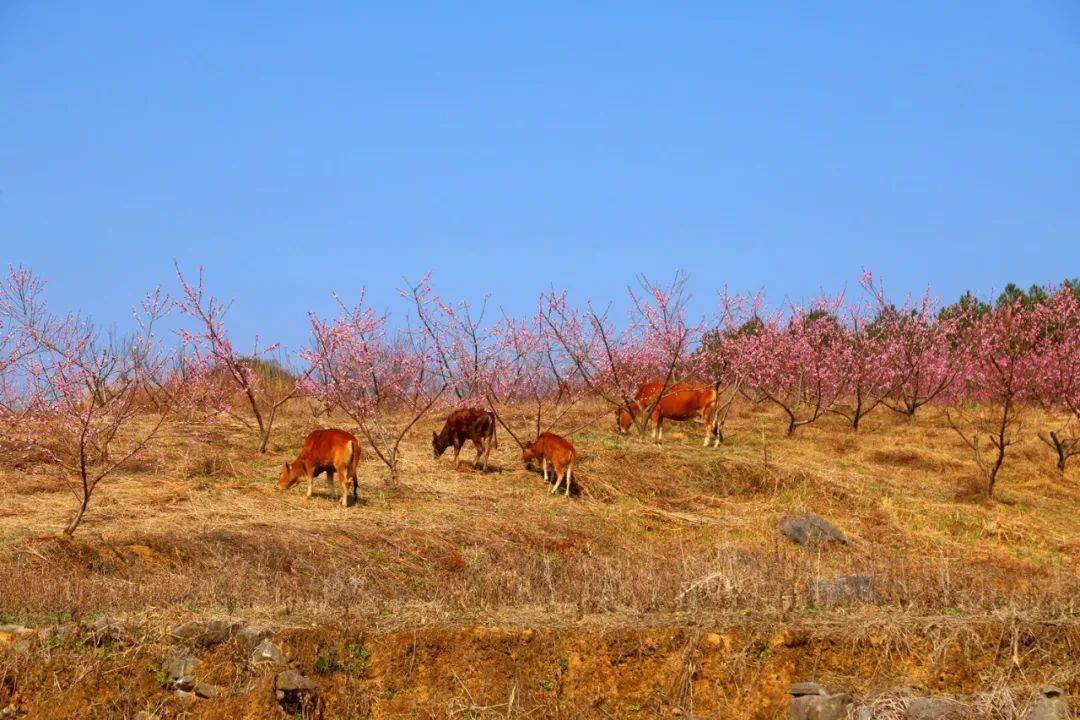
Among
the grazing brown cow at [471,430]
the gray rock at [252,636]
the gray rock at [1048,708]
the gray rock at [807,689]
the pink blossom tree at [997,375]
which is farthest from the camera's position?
the pink blossom tree at [997,375]

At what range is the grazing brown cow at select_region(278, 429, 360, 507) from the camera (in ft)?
58.6

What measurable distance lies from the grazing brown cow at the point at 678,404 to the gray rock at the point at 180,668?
1817cm

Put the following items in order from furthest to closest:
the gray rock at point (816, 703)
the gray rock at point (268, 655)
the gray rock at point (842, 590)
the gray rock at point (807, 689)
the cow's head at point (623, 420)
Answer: the cow's head at point (623, 420) < the gray rock at point (842, 590) < the gray rock at point (268, 655) < the gray rock at point (807, 689) < the gray rock at point (816, 703)

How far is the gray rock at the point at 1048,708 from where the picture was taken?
7.50 metres

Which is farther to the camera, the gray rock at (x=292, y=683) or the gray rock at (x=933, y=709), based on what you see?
the gray rock at (x=292, y=683)

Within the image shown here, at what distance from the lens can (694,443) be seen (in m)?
26.1

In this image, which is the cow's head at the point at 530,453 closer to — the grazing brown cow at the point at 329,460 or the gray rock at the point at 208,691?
the grazing brown cow at the point at 329,460

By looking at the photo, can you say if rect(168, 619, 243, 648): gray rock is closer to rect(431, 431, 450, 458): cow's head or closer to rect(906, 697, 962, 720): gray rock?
rect(906, 697, 962, 720): gray rock

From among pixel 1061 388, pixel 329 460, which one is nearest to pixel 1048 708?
pixel 329 460

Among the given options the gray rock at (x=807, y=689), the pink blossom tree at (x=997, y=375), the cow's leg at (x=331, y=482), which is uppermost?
the pink blossom tree at (x=997, y=375)

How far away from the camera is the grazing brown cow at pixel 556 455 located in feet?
65.2

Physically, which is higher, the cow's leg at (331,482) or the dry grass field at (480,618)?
the cow's leg at (331,482)

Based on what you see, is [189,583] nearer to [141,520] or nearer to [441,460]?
[141,520]

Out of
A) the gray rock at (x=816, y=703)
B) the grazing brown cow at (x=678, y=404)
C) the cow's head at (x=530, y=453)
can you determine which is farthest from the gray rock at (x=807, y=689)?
the grazing brown cow at (x=678, y=404)
